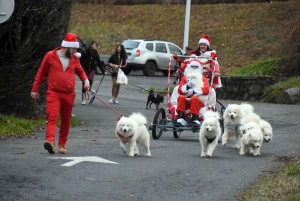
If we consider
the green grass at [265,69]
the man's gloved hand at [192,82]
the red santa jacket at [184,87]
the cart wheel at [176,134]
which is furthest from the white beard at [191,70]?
the green grass at [265,69]

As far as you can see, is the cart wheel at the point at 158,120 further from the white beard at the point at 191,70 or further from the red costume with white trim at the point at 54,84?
the red costume with white trim at the point at 54,84

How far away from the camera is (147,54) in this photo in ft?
131

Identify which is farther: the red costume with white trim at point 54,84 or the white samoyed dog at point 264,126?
the white samoyed dog at point 264,126

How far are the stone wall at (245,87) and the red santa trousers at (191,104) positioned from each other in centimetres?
1293

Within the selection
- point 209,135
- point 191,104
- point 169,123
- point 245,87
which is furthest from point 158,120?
point 245,87

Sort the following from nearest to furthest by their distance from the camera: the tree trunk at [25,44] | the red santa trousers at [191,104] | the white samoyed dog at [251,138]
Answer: the white samoyed dog at [251,138] → the red santa trousers at [191,104] → the tree trunk at [25,44]

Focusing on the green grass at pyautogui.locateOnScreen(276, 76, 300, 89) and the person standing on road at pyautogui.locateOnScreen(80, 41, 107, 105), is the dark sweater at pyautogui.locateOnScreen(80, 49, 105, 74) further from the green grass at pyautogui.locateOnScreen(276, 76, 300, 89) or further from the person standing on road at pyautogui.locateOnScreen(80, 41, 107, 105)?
the green grass at pyautogui.locateOnScreen(276, 76, 300, 89)

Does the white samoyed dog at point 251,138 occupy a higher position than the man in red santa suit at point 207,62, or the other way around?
the man in red santa suit at point 207,62

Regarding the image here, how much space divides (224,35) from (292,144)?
31.8m

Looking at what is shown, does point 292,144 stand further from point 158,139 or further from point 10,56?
point 10,56

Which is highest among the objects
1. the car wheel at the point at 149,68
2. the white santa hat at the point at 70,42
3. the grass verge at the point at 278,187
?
the white santa hat at the point at 70,42

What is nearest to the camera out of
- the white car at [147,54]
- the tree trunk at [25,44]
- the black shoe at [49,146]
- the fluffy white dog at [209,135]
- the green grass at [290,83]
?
the black shoe at [49,146]

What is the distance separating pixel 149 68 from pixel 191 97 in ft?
81.4

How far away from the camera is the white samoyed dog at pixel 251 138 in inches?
532
